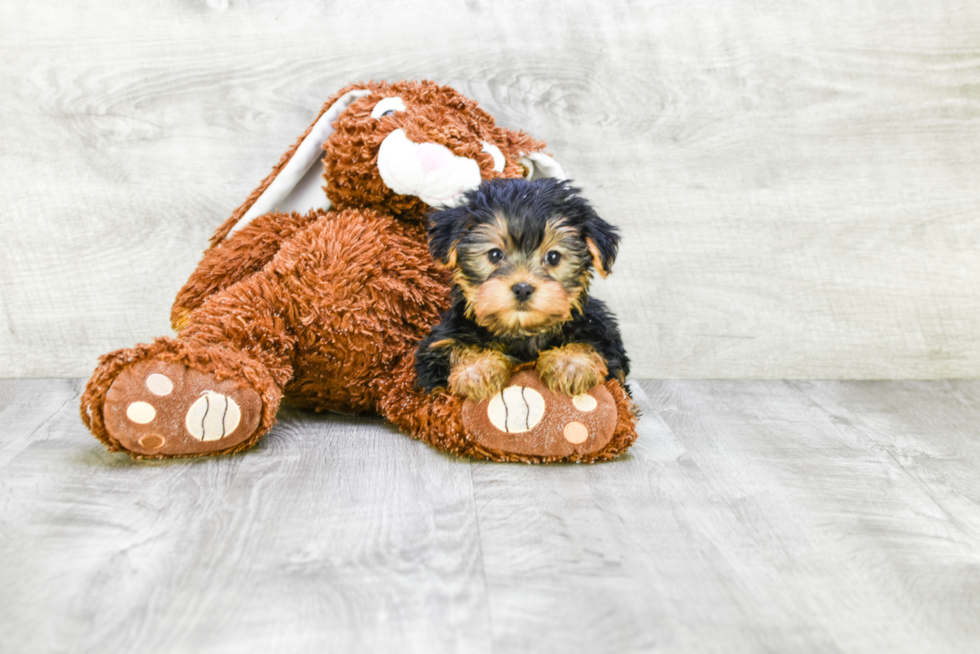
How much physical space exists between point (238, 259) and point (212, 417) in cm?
41

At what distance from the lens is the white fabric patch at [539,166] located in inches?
64.0

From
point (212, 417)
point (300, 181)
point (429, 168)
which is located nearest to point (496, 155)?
point (429, 168)

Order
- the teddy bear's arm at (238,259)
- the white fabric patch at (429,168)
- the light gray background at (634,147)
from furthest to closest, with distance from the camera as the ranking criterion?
the light gray background at (634,147) → the teddy bear's arm at (238,259) → the white fabric patch at (429,168)

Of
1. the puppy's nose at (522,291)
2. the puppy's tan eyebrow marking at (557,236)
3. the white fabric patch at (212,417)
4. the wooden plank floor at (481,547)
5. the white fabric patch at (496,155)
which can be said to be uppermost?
the white fabric patch at (496,155)

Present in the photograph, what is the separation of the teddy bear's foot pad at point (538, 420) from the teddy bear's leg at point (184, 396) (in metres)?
0.35

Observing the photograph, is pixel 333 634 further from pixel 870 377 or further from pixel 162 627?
pixel 870 377

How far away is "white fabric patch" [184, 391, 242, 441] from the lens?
126cm

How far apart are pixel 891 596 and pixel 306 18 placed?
162cm

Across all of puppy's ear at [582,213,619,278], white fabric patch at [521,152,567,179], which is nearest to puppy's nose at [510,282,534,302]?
puppy's ear at [582,213,619,278]

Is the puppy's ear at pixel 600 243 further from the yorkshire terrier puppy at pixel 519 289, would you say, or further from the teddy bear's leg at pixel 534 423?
the teddy bear's leg at pixel 534 423

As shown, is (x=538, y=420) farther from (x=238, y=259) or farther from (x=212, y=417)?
(x=238, y=259)

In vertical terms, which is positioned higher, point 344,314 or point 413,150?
point 413,150

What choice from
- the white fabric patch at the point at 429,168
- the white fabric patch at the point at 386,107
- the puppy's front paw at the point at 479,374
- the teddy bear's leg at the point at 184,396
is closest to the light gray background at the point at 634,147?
the white fabric patch at the point at 386,107

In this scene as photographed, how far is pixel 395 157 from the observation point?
1445 millimetres
